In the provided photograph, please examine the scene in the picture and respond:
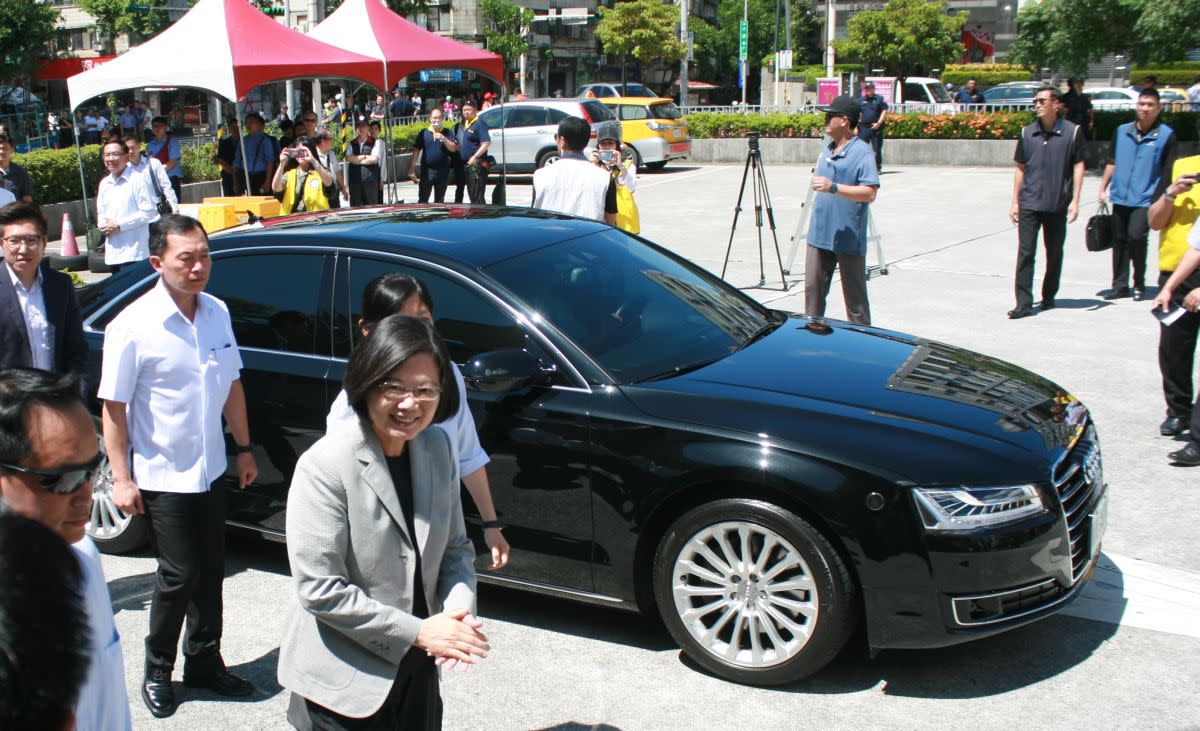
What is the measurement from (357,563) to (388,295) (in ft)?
3.40

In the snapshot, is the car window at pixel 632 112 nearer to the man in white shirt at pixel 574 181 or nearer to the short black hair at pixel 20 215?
the man in white shirt at pixel 574 181

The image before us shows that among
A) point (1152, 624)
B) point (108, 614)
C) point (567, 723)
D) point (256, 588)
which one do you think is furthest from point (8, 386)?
point (1152, 624)

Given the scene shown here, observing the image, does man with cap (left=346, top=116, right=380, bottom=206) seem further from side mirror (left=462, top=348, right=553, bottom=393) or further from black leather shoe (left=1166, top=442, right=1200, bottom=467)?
side mirror (left=462, top=348, right=553, bottom=393)

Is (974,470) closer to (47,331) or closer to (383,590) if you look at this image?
(383,590)

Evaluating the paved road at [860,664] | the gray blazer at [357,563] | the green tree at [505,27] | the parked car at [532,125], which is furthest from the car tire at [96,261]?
the green tree at [505,27]

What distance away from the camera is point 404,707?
2633 mm

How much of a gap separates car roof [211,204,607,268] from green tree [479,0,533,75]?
52.5 metres

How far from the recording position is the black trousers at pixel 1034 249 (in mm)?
9977

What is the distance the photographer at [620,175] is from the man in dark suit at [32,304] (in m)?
4.50

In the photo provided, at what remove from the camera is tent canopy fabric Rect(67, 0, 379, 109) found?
11.9 m

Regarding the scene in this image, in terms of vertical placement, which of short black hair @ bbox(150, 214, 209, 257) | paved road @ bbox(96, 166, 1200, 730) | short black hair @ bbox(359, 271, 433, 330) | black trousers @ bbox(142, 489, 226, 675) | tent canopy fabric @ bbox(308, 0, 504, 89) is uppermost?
tent canopy fabric @ bbox(308, 0, 504, 89)

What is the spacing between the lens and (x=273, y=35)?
12664mm

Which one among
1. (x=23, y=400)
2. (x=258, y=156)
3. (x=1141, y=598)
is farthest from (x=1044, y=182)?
(x=23, y=400)

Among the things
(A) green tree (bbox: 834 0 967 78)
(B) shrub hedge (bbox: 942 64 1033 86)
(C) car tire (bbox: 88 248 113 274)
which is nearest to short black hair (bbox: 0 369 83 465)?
(C) car tire (bbox: 88 248 113 274)
